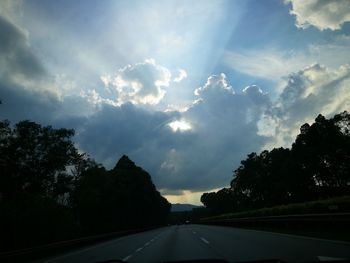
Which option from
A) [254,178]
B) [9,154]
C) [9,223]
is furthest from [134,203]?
[9,223]

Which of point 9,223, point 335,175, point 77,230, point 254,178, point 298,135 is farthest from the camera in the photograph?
point 254,178

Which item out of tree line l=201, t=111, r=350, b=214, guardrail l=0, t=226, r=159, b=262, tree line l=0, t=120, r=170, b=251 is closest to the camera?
guardrail l=0, t=226, r=159, b=262

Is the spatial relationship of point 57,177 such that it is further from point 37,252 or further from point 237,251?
point 237,251

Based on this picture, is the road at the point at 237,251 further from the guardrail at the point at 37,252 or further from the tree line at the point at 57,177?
the tree line at the point at 57,177

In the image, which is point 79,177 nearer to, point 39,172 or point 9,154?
point 39,172

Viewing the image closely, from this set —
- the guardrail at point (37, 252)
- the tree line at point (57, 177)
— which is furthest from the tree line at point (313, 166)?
the guardrail at point (37, 252)

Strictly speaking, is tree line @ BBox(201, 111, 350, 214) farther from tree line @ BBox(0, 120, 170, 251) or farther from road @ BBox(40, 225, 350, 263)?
road @ BBox(40, 225, 350, 263)

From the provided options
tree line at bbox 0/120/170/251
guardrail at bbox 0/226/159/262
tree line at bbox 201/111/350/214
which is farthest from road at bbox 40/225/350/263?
tree line at bbox 201/111/350/214

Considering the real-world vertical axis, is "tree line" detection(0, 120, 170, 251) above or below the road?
above

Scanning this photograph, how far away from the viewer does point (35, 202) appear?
42469 mm

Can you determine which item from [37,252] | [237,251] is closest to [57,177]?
[37,252]

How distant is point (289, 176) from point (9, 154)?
2429 inches

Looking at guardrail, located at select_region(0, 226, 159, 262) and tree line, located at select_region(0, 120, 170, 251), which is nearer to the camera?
guardrail, located at select_region(0, 226, 159, 262)

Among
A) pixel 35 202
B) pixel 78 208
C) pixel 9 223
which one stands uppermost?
pixel 78 208
